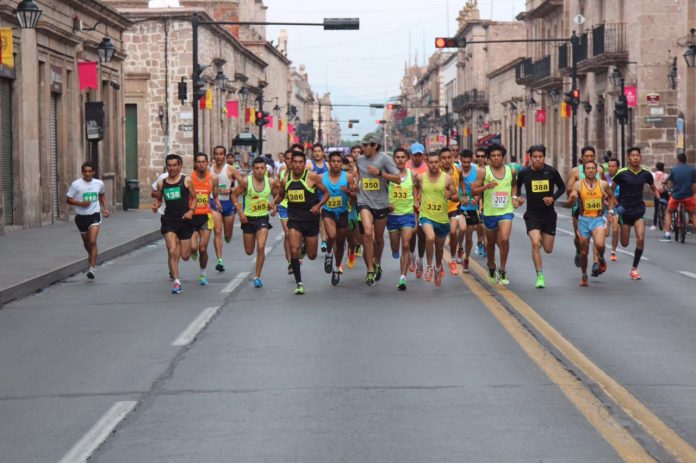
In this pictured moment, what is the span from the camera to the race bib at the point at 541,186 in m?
15.7

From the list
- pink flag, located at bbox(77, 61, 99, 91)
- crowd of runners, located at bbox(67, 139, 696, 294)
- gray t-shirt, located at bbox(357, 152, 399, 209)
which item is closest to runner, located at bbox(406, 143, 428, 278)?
crowd of runners, located at bbox(67, 139, 696, 294)

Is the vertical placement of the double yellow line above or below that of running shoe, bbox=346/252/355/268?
below

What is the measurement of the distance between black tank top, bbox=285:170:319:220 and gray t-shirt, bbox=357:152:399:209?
886 millimetres

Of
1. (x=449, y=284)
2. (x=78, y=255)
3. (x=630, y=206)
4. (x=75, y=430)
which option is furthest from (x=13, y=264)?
(x=75, y=430)

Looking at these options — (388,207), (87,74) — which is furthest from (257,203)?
(87,74)

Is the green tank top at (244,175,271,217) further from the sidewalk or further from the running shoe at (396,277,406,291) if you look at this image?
the sidewalk

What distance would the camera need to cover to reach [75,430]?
726 cm

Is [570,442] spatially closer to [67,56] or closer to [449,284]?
[449,284]

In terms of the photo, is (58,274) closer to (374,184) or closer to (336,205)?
(336,205)

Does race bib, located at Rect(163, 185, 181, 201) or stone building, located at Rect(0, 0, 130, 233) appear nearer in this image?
race bib, located at Rect(163, 185, 181, 201)

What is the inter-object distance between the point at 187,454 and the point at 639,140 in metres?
40.9

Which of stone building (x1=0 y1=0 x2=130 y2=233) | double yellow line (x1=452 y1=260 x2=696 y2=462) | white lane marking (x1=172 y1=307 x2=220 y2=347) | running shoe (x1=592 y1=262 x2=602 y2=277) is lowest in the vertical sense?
double yellow line (x1=452 y1=260 x2=696 y2=462)

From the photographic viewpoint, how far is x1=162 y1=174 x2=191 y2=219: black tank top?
51.9 feet

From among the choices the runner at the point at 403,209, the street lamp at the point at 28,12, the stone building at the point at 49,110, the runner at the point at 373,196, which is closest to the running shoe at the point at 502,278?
the runner at the point at 403,209
